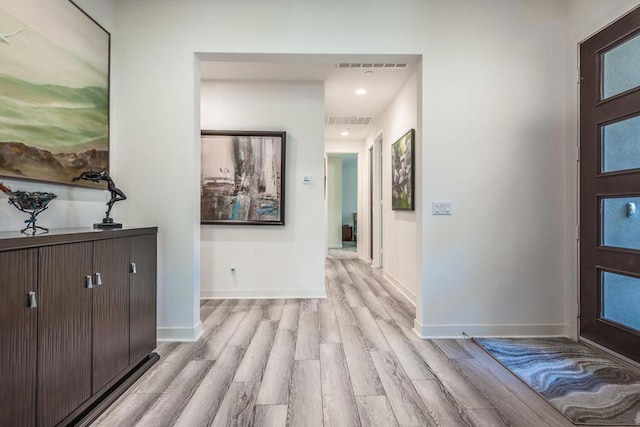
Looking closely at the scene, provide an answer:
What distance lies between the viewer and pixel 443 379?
1977mm

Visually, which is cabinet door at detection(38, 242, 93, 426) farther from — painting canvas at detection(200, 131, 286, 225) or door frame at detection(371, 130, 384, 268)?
door frame at detection(371, 130, 384, 268)

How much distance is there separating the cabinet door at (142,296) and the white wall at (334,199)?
624 cm

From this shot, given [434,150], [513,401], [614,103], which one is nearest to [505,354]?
[513,401]

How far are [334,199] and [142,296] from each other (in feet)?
21.8

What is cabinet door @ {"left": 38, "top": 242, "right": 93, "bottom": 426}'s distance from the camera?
4.40ft

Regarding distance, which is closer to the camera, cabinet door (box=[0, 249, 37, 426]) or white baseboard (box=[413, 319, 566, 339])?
cabinet door (box=[0, 249, 37, 426])

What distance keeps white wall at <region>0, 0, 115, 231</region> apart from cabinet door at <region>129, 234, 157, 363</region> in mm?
450

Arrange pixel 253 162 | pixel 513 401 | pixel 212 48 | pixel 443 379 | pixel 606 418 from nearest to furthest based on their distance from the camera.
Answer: pixel 606 418 → pixel 513 401 → pixel 443 379 → pixel 212 48 → pixel 253 162

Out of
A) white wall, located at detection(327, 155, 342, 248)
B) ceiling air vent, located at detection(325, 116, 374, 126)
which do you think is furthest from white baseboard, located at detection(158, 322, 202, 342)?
white wall, located at detection(327, 155, 342, 248)

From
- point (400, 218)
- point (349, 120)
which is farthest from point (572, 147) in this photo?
point (349, 120)

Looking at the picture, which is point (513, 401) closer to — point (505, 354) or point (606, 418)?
point (606, 418)

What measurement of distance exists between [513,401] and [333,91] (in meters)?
3.70

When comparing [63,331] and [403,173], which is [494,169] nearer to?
[403,173]

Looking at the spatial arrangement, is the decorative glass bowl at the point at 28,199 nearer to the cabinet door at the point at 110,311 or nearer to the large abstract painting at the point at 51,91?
the large abstract painting at the point at 51,91
